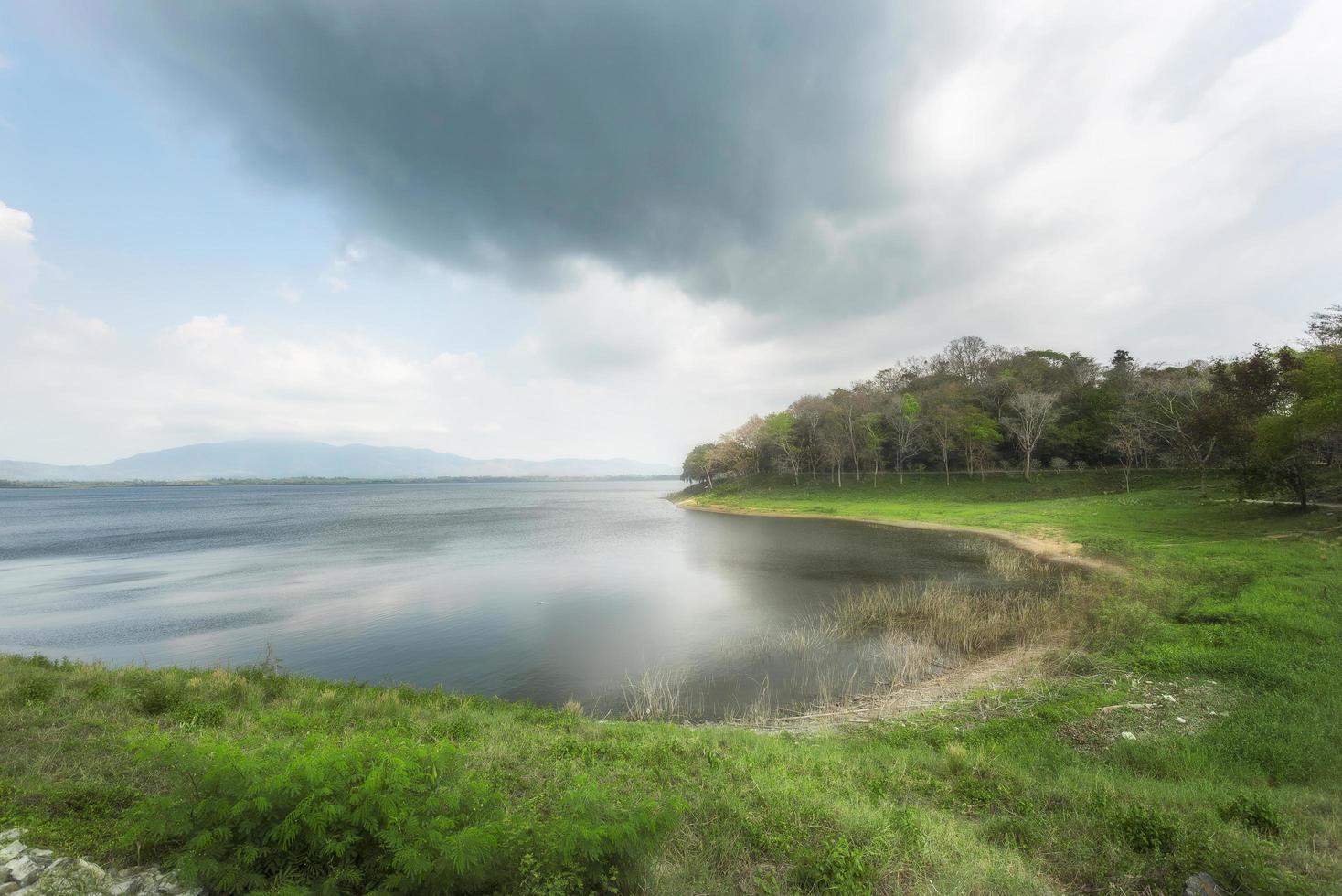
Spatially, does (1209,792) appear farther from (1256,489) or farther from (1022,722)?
(1256,489)

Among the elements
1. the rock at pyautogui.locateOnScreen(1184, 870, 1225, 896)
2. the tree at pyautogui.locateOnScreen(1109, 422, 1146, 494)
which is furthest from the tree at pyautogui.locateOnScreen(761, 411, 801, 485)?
the rock at pyautogui.locateOnScreen(1184, 870, 1225, 896)

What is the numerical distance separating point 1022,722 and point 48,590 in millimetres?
48272

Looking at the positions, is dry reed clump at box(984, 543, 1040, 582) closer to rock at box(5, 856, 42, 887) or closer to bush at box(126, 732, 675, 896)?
bush at box(126, 732, 675, 896)

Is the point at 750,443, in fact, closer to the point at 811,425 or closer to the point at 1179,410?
the point at 811,425

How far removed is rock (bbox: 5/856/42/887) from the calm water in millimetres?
11121

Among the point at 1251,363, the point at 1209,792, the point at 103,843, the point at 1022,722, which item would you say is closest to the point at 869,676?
the point at 1022,722

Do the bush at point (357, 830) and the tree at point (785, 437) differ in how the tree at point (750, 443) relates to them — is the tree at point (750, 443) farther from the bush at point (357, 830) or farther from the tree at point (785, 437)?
the bush at point (357, 830)

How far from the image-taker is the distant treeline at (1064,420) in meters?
29.1

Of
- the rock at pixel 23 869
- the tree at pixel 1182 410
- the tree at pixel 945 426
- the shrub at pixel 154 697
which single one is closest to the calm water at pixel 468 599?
the shrub at pixel 154 697

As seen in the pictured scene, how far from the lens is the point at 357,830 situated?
479 centimetres

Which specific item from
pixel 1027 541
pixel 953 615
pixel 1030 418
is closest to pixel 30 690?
pixel 953 615

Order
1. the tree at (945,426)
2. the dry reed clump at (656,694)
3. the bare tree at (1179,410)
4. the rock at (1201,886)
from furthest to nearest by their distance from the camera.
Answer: the tree at (945,426), the bare tree at (1179,410), the dry reed clump at (656,694), the rock at (1201,886)

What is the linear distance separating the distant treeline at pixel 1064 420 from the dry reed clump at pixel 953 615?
17873 mm

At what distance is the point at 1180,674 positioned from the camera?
40.9 feet
